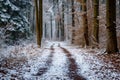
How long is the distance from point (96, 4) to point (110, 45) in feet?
24.2

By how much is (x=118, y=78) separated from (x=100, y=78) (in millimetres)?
707

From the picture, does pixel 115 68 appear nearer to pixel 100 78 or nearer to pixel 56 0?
pixel 100 78

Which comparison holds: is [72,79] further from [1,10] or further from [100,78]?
[1,10]

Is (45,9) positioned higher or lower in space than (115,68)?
higher

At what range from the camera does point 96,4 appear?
73.7 feet

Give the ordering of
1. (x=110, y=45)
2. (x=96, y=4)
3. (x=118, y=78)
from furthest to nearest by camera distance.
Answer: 1. (x=96, y=4)
2. (x=110, y=45)
3. (x=118, y=78)

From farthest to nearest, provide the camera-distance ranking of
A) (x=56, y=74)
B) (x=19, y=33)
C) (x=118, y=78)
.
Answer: (x=19, y=33) < (x=56, y=74) < (x=118, y=78)

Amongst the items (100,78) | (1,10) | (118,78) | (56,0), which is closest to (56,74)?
(100,78)

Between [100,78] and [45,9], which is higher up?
[45,9]

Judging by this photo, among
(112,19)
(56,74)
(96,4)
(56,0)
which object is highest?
(56,0)

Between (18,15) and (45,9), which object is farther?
(45,9)

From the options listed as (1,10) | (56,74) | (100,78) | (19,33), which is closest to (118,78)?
(100,78)

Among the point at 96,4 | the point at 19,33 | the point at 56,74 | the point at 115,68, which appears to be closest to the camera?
the point at 56,74

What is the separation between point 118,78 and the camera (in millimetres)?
9875
